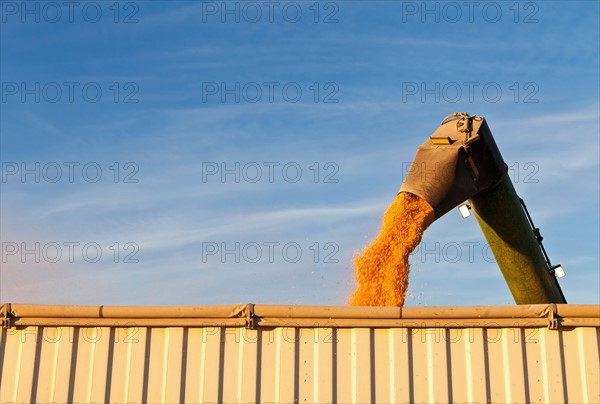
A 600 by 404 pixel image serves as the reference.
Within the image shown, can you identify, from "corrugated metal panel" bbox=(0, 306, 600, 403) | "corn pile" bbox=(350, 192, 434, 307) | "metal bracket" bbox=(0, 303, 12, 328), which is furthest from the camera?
"corn pile" bbox=(350, 192, 434, 307)

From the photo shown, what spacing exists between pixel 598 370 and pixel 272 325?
2.88 m

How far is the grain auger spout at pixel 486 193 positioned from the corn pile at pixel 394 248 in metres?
0.17

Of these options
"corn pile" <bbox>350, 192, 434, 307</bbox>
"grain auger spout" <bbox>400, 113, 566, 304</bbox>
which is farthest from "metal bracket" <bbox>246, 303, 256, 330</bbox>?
"grain auger spout" <bbox>400, 113, 566, 304</bbox>

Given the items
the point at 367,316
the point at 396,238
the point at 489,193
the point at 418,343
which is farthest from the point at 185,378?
the point at 489,193

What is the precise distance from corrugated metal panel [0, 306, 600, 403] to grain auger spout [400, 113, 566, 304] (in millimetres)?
2403

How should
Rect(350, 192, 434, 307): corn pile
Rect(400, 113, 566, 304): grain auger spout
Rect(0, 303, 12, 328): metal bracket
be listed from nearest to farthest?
Rect(0, 303, 12, 328): metal bracket
Rect(350, 192, 434, 307): corn pile
Rect(400, 113, 566, 304): grain auger spout

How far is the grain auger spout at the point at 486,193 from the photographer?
8.23 metres

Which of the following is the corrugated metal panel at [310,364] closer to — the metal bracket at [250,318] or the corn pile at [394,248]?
the metal bracket at [250,318]

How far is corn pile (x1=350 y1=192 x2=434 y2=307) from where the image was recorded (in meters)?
7.97

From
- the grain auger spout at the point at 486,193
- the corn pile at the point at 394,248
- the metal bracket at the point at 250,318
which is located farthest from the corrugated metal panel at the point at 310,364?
the grain auger spout at the point at 486,193

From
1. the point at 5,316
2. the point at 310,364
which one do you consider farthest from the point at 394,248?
the point at 5,316

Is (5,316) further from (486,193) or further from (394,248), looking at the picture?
(486,193)

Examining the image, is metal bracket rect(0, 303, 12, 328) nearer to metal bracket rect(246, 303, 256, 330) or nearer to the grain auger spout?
metal bracket rect(246, 303, 256, 330)

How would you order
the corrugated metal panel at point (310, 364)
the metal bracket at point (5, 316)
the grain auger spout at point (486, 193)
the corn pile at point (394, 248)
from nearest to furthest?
the corrugated metal panel at point (310, 364)
the metal bracket at point (5, 316)
the corn pile at point (394, 248)
the grain auger spout at point (486, 193)
